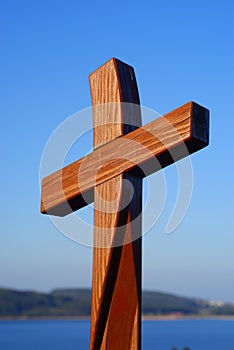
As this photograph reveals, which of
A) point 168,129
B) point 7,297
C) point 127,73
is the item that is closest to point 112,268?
point 168,129

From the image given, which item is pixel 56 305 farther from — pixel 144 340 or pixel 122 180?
pixel 122 180

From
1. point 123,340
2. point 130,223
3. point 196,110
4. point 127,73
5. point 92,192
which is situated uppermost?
point 127,73

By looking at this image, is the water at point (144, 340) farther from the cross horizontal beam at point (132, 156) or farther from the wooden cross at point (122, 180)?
the wooden cross at point (122, 180)

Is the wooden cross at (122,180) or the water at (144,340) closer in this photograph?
the wooden cross at (122,180)

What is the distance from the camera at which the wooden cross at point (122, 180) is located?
1.67 metres

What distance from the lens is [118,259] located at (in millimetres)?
1810

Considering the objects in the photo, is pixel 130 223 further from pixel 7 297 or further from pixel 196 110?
pixel 7 297

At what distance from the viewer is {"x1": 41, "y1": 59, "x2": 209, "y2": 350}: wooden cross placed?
5.48 feet

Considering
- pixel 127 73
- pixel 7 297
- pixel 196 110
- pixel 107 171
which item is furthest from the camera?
pixel 7 297

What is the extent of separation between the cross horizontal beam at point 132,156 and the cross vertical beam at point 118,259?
0.17ft

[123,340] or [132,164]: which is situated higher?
[132,164]

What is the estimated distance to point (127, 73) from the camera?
2.06m

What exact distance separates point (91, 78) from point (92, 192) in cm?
47

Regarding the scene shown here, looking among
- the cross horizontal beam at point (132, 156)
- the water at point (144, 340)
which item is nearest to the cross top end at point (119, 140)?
the cross horizontal beam at point (132, 156)
